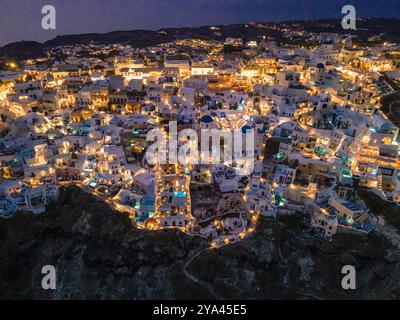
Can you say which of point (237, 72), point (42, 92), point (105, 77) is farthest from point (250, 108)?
point (42, 92)

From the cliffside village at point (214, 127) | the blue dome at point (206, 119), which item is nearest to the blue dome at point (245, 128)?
the cliffside village at point (214, 127)

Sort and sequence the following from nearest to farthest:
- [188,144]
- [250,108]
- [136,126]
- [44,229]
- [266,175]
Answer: [44,229], [266,175], [188,144], [136,126], [250,108]

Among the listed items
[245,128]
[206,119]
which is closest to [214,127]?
[206,119]

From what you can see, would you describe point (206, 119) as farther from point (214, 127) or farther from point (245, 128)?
point (245, 128)

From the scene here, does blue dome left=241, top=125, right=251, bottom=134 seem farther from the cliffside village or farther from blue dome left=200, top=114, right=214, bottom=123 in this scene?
blue dome left=200, top=114, right=214, bottom=123

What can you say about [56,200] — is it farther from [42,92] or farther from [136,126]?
[42,92]

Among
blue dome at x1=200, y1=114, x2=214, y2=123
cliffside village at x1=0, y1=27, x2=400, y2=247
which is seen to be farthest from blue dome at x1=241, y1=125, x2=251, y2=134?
blue dome at x1=200, y1=114, x2=214, y2=123

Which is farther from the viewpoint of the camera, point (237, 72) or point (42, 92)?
point (237, 72)
